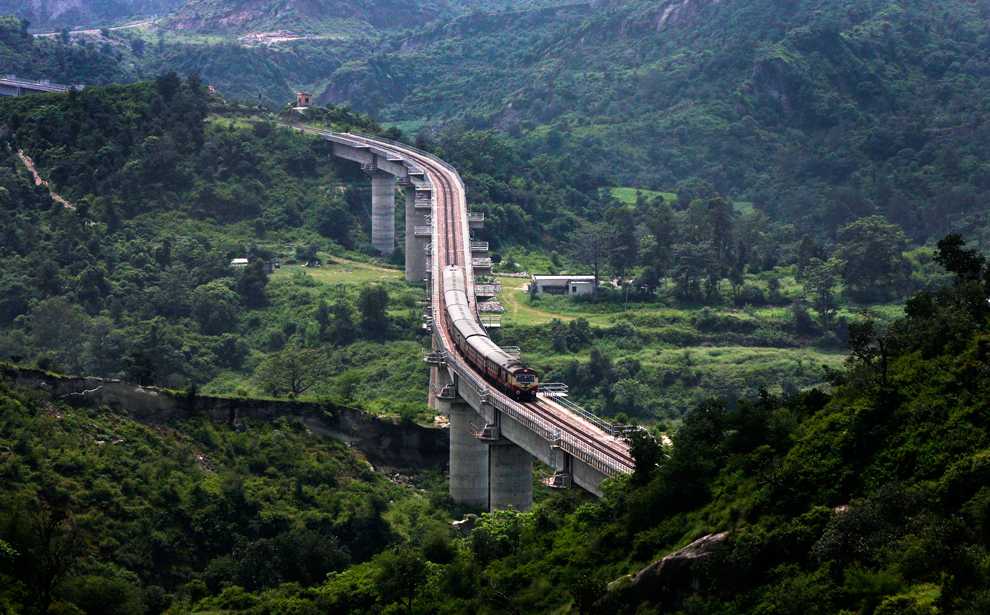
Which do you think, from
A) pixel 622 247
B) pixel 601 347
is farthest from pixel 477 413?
pixel 622 247

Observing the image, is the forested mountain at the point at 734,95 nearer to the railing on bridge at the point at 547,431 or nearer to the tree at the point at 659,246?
the tree at the point at 659,246

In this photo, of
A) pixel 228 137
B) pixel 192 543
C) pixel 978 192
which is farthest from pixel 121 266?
pixel 978 192

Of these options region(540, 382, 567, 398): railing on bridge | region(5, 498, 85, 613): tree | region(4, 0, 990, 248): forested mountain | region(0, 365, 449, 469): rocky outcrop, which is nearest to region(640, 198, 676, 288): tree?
region(4, 0, 990, 248): forested mountain

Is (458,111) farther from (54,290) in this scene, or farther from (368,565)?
(368,565)

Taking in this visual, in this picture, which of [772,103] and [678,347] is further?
[772,103]

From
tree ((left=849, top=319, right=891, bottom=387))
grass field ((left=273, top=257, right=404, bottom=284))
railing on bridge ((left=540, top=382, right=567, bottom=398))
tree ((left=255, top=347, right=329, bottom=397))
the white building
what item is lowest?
tree ((left=255, top=347, right=329, bottom=397))

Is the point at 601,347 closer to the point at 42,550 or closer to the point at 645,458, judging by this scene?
the point at 645,458

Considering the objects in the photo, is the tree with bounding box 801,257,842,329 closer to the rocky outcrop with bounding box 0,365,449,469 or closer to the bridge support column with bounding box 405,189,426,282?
the bridge support column with bounding box 405,189,426,282
